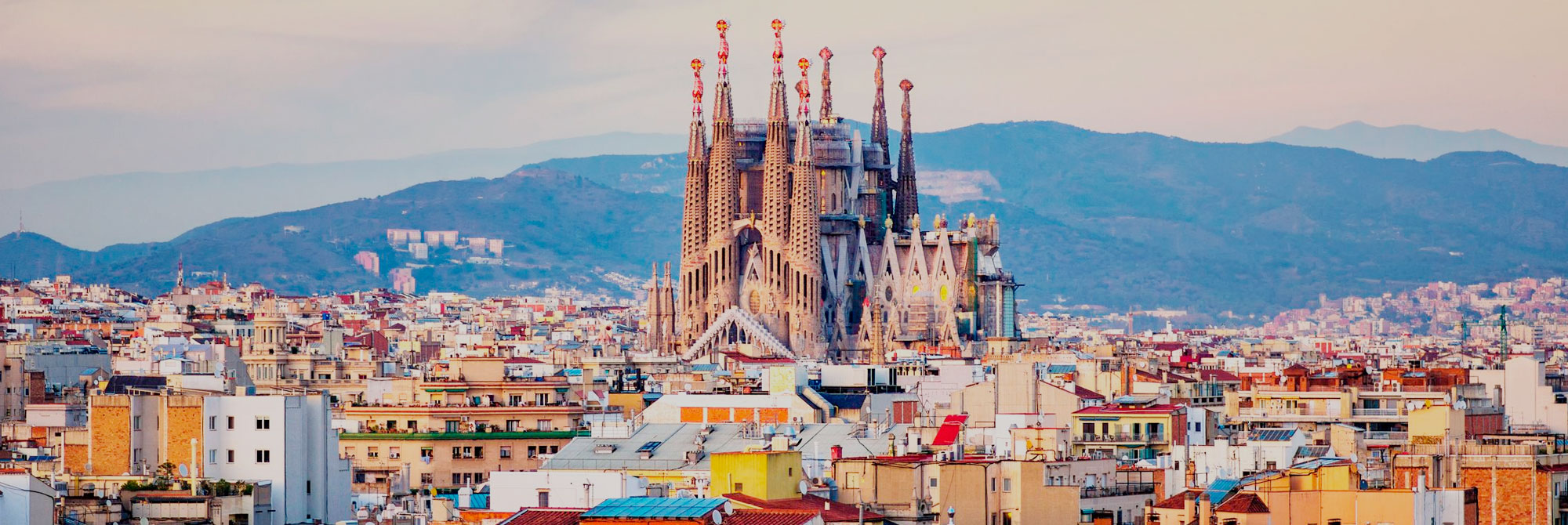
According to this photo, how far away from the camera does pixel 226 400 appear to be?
46.2 metres

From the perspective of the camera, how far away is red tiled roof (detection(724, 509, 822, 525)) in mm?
28938

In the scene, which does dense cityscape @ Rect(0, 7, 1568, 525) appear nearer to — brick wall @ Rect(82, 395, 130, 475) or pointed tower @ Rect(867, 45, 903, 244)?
brick wall @ Rect(82, 395, 130, 475)

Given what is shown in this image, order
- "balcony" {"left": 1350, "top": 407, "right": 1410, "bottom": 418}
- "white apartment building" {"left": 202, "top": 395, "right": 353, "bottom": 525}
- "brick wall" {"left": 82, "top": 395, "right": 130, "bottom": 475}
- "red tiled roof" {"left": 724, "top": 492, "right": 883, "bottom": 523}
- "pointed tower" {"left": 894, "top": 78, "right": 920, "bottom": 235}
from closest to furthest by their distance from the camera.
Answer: "red tiled roof" {"left": 724, "top": 492, "right": 883, "bottom": 523} < "white apartment building" {"left": 202, "top": 395, "right": 353, "bottom": 525} < "brick wall" {"left": 82, "top": 395, "right": 130, "bottom": 475} < "balcony" {"left": 1350, "top": 407, "right": 1410, "bottom": 418} < "pointed tower" {"left": 894, "top": 78, "right": 920, "bottom": 235}

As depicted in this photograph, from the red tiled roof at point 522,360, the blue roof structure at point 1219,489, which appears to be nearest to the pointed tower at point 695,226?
the red tiled roof at point 522,360

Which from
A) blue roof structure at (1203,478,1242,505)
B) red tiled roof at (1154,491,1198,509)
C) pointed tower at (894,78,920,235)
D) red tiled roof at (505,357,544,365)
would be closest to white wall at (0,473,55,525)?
red tiled roof at (1154,491,1198,509)

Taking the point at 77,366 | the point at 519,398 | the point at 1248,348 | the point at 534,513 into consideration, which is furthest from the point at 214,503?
the point at 1248,348

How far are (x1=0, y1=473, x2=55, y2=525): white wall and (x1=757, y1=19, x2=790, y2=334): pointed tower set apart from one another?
10787 cm

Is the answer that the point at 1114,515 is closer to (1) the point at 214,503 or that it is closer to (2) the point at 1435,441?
(2) the point at 1435,441

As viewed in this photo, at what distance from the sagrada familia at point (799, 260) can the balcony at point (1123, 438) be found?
Answer: 86.2 m

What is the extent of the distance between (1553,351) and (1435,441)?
350 ft

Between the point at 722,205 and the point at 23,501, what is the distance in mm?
110923

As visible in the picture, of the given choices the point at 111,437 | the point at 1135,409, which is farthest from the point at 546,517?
the point at 1135,409

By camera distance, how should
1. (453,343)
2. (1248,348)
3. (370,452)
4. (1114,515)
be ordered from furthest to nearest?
(1248,348), (453,343), (370,452), (1114,515)

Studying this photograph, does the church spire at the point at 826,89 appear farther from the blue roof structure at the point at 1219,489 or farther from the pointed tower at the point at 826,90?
the blue roof structure at the point at 1219,489
